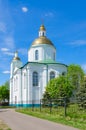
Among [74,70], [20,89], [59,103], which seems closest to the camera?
[59,103]

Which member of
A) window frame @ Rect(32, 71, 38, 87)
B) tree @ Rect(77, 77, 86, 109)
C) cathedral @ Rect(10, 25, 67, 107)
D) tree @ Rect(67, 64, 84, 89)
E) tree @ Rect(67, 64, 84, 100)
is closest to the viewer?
tree @ Rect(77, 77, 86, 109)

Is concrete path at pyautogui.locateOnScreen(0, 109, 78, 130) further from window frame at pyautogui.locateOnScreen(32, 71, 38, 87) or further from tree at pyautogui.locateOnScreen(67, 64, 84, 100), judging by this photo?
tree at pyautogui.locateOnScreen(67, 64, 84, 100)

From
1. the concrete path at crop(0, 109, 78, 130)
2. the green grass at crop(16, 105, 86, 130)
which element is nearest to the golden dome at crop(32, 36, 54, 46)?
the green grass at crop(16, 105, 86, 130)

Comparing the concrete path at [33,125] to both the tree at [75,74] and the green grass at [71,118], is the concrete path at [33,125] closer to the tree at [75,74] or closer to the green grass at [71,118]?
the green grass at [71,118]

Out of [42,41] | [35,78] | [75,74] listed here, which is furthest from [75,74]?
[35,78]

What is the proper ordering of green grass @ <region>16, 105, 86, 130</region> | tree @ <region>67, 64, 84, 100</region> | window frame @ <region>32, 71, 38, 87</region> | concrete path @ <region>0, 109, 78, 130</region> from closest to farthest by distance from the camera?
1. concrete path @ <region>0, 109, 78, 130</region>
2. green grass @ <region>16, 105, 86, 130</region>
3. window frame @ <region>32, 71, 38, 87</region>
4. tree @ <region>67, 64, 84, 100</region>

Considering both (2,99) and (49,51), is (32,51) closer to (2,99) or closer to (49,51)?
(49,51)

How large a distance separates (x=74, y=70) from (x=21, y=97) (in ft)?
52.2

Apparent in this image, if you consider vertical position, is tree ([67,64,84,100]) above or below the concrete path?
above

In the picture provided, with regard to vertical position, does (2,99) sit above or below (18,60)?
below

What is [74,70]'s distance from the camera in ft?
210

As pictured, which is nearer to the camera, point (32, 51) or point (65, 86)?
point (65, 86)

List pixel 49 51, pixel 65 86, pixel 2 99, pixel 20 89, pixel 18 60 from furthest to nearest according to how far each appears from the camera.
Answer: pixel 2 99, pixel 18 60, pixel 49 51, pixel 20 89, pixel 65 86

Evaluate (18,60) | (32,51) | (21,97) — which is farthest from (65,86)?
(18,60)
